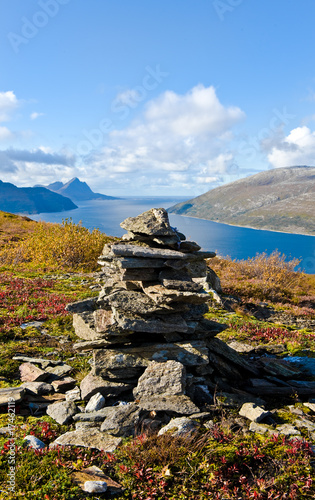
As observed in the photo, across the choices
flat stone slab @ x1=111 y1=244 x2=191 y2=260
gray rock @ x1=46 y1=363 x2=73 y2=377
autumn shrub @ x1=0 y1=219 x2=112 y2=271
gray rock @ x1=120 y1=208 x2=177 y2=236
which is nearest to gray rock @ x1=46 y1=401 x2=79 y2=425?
gray rock @ x1=46 y1=363 x2=73 y2=377

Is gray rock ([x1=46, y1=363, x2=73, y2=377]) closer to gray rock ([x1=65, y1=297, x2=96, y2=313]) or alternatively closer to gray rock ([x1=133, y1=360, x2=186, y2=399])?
gray rock ([x1=65, y1=297, x2=96, y2=313])

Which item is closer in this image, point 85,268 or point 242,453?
point 242,453

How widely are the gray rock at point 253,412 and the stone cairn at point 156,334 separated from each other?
862 mm

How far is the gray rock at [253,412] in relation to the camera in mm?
6902

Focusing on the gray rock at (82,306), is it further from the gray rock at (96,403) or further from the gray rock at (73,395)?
the gray rock at (96,403)

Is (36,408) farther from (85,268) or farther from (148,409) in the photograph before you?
(85,268)

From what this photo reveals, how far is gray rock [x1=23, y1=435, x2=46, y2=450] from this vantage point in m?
5.66

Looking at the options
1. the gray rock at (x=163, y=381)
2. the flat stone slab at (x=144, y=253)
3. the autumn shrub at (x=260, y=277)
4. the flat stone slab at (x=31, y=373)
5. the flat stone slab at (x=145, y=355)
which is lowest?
the autumn shrub at (x=260, y=277)

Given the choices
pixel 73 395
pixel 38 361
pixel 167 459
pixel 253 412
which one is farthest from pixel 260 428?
pixel 38 361

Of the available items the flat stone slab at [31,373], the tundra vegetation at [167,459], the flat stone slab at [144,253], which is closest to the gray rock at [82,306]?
the tundra vegetation at [167,459]

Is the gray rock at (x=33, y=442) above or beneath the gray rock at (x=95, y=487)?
beneath

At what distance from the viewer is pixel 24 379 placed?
336 inches

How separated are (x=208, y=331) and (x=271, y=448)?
3714mm

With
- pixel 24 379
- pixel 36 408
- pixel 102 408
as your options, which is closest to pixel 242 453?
pixel 102 408
